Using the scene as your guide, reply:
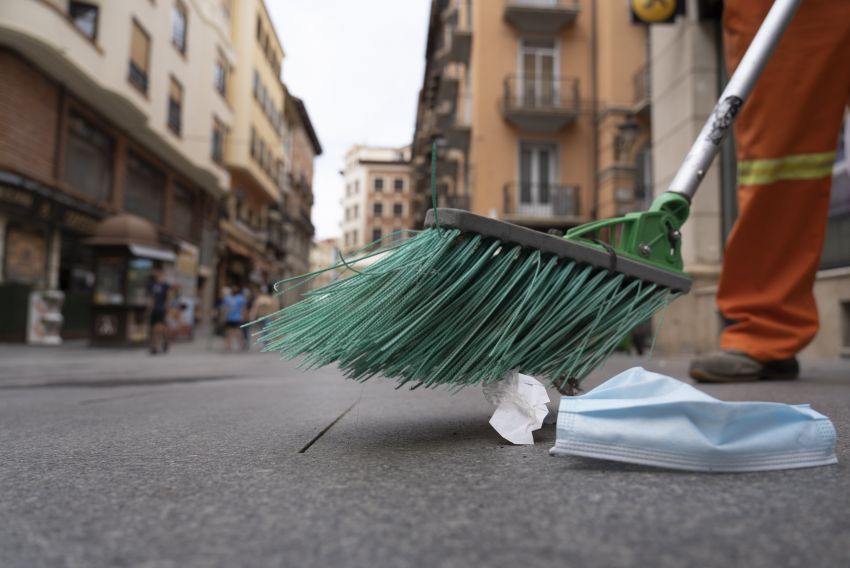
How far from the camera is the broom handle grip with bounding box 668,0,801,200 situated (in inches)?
71.5

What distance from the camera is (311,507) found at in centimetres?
82

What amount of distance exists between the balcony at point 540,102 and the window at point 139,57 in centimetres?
926

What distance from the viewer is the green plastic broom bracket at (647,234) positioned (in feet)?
5.13

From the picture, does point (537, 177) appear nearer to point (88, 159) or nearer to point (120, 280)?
point (120, 280)

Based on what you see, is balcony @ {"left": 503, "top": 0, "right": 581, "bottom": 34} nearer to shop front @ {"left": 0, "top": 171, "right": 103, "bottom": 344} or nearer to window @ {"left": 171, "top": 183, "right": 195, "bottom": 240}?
window @ {"left": 171, "top": 183, "right": 195, "bottom": 240}

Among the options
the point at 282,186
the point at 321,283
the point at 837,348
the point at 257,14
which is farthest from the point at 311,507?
the point at 282,186

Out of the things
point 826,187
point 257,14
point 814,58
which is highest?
point 257,14

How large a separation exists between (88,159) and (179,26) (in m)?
6.20

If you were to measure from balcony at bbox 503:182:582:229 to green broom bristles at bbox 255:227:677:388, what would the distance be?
53.2 ft

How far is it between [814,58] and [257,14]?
2849 centimetres

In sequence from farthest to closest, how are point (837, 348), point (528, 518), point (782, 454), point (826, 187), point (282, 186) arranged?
A: point (282, 186), point (837, 348), point (826, 187), point (782, 454), point (528, 518)

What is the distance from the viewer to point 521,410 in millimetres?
1320

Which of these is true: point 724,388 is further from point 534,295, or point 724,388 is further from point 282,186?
point 282,186

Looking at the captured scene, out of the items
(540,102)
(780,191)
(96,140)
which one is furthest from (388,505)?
(540,102)
